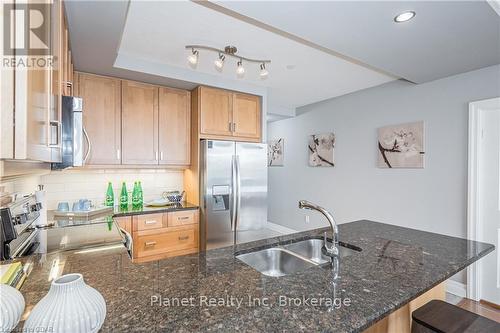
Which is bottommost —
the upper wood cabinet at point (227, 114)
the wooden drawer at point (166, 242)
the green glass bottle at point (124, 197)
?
the wooden drawer at point (166, 242)

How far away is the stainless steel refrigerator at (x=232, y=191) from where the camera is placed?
2.86 m

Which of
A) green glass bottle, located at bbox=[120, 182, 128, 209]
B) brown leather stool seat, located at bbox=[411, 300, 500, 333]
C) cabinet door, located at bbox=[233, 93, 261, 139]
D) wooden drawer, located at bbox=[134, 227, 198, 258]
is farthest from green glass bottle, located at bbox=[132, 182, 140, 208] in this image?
brown leather stool seat, located at bbox=[411, 300, 500, 333]

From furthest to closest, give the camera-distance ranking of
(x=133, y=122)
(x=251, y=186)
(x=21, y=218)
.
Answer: (x=251, y=186) < (x=133, y=122) < (x=21, y=218)

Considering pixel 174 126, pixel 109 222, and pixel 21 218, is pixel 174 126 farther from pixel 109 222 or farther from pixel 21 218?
pixel 21 218

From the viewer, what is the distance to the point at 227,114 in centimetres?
311

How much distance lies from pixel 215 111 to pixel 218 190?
0.93m

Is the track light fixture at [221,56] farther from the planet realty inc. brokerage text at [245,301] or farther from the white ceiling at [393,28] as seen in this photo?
the planet realty inc. brokerage text at [245,301]

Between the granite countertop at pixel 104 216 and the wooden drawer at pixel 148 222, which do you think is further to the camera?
the wooden drawer at pixel 148 222

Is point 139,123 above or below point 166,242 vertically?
above

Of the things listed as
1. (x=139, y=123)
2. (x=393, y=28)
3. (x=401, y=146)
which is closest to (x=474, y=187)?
(x=401, y=146)

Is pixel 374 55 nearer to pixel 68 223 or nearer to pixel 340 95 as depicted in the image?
pixel 340 95

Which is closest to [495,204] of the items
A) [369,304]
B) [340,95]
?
[340,95]

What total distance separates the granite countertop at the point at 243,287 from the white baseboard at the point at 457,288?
1630 millimetres

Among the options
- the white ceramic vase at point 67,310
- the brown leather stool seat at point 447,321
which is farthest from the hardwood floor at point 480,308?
the white ceramic vase at point 67,310
